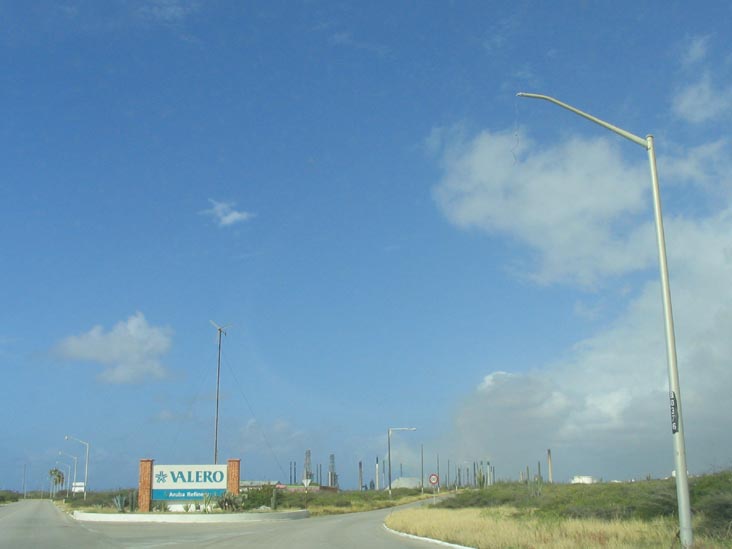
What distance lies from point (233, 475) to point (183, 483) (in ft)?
10.0

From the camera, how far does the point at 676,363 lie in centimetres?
1373

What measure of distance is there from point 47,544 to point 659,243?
2044 cm

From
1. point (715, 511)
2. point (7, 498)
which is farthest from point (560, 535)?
point (7, 498)

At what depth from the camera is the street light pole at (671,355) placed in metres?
13.3

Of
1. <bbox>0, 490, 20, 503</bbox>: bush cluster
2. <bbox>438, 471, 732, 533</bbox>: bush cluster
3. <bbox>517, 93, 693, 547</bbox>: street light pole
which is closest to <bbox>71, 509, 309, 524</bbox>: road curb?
<bbox>438, 471, 732, 533</bbox>: bush cluster

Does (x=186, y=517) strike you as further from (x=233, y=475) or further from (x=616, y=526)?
(x=616, y=526)

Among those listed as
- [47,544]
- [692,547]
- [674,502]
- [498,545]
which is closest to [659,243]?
[692,547]

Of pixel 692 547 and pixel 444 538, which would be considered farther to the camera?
pixel 444 538

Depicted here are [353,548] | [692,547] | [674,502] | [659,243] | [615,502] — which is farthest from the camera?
[615,502]

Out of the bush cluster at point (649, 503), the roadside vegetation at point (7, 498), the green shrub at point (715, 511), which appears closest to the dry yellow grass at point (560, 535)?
the green shrub at point (715, 511)

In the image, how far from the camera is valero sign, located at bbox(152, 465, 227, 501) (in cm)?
4812

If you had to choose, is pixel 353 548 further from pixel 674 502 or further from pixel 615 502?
pixel 615 502

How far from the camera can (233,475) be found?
48.6m

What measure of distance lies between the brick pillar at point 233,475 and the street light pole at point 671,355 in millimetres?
37953
